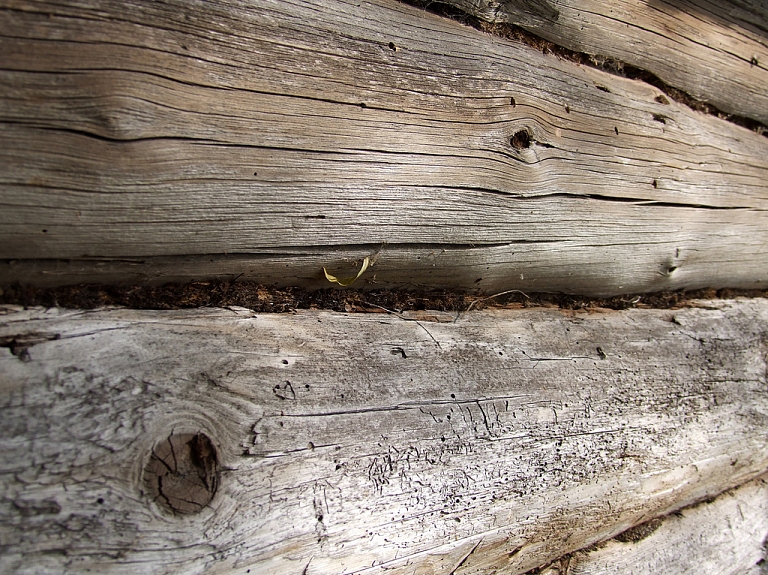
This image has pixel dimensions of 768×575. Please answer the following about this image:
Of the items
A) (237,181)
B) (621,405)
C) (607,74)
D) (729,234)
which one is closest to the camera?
(237,181)

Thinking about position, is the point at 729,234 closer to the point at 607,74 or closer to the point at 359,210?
the point at 607,74

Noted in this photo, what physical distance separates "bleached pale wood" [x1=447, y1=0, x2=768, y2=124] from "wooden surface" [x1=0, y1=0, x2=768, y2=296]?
0.36 feet

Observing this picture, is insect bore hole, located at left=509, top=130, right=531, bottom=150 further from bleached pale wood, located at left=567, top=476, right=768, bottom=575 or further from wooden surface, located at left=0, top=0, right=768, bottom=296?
bleached pale wood, located at left=567, top=476, right=768, bottom=575

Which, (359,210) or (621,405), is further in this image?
(621,405)

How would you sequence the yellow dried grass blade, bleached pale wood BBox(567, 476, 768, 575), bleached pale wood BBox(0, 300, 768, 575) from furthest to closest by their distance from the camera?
bleached pale wood BBox(567, 476, 768, 575) → the yellow dried grass blade → bleached pale wood BBox(0, 300, 768, 575)

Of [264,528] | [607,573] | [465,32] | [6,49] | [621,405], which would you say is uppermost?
[465,32]

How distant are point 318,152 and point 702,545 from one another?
2.27m

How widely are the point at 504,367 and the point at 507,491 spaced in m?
0.40

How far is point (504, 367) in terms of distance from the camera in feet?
6.43

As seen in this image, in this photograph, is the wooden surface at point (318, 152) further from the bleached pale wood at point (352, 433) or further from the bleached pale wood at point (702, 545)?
the bleached pale wood at point (702, 545)

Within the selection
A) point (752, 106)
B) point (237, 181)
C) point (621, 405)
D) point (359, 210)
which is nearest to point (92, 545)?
point (237, 181)

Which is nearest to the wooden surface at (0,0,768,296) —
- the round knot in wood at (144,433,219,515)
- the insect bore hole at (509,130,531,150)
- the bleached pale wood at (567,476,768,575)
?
the insect bore hole at (509,130,531,150)

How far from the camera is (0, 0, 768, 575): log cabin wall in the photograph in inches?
54.2

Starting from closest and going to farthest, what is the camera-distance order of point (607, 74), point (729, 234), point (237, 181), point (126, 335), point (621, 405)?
point (126, 335) → point (237, 181) → point (621, 405) → point (607, 74) → point (729, 234)
